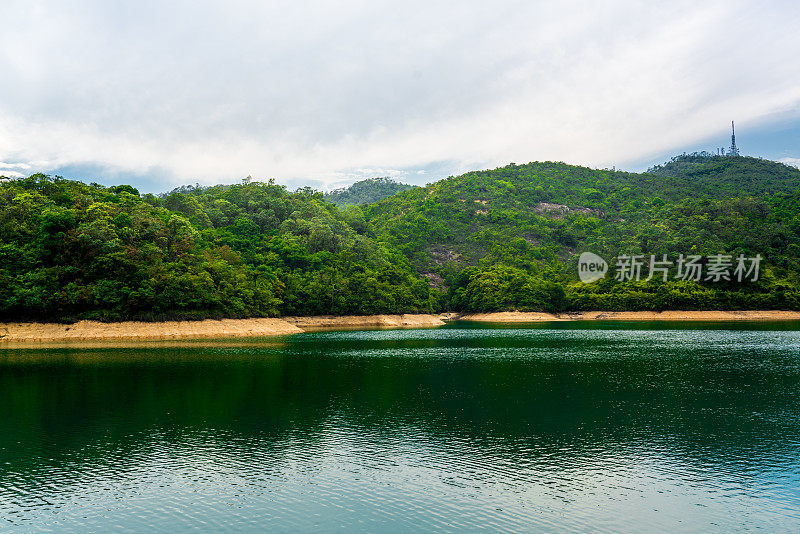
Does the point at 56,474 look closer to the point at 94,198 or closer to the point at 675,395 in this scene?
the point at 675,395

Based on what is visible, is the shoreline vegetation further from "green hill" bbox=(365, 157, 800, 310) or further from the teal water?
the teal water

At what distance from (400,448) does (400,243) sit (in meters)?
101

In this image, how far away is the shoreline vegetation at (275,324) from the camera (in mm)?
47188

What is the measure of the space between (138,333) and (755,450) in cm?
4877

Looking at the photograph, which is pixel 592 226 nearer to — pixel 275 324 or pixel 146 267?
pixel 275 324

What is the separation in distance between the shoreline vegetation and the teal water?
1915cm

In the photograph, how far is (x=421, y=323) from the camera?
82250mm

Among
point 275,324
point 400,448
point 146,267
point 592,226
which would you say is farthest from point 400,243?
point 400,448

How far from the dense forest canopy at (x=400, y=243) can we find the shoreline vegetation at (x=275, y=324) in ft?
3.46

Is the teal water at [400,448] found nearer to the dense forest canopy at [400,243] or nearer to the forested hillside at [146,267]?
the forested hillside at [146,267]

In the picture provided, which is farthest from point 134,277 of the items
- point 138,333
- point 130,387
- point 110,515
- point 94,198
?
point 110,515

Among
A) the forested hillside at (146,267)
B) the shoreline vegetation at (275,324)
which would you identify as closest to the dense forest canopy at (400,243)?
the forested hillside at (146,267)

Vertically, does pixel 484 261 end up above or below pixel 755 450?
above

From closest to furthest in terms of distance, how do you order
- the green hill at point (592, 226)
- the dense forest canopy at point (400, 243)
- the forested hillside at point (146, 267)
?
the forested hillside at point (146, 267), the dense forest canopy at point (400, 243), the green hill at point (592, 226)
